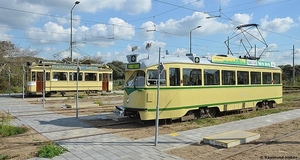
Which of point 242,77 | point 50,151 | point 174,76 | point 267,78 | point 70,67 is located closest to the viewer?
point 50,151

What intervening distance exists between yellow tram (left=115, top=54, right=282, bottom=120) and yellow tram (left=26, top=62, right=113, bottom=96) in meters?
14.0

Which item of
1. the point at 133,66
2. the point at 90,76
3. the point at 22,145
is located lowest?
the point at 22,145

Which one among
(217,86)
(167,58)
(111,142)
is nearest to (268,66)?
(217,86)

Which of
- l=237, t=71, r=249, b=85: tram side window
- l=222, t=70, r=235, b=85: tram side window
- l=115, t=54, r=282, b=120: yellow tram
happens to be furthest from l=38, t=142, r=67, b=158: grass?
l=237, t=71, r=249, b=85: tram side window

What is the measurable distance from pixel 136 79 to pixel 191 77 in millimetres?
2357

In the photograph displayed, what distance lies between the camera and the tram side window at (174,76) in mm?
10266

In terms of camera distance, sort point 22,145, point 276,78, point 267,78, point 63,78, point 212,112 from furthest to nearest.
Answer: point 63,78, point 276,78, point 267,78, point 212,112, point 22,145

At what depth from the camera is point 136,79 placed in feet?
33.5

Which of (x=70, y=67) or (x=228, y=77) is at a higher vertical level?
(x=70, y=67)

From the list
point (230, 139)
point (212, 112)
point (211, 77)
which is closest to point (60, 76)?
point (212, 112)

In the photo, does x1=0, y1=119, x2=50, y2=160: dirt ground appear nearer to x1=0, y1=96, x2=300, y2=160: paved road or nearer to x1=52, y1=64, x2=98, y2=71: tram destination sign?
x1=0, y1=96, x2=300, y2=160: paved road

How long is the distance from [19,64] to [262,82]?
28475mm

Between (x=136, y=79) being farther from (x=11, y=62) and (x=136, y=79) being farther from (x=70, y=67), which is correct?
(x=11, y=62)

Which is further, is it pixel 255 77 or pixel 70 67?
pixel 70 67
